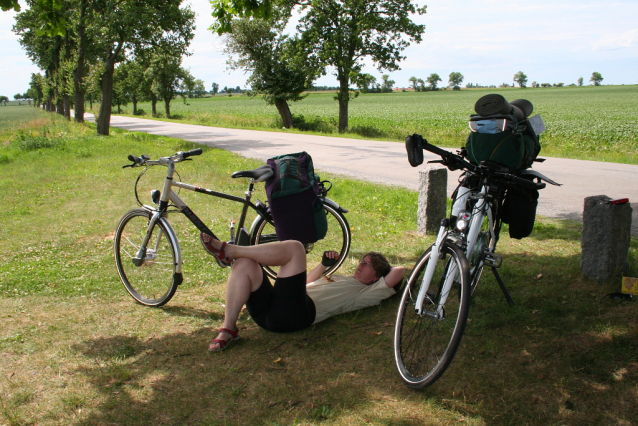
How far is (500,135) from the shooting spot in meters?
3.29

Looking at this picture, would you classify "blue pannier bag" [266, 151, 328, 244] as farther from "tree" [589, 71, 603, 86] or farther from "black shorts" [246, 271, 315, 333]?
"tree" [589, 71, 603, 86]

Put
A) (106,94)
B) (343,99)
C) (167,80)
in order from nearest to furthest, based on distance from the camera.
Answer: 1. (106,94)
2. (343,99)
3. (167,80)

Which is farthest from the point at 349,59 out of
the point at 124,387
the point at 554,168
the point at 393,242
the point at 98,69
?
the point at 124,387

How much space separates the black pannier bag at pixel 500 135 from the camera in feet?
10.5

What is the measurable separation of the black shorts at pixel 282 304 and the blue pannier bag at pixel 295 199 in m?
0.62

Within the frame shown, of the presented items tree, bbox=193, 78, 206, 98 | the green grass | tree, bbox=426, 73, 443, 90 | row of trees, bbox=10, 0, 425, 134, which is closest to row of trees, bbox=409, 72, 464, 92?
tree, bbox=426, 73, 443, 90

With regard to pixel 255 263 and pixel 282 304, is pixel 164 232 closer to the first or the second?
pixel 255 263

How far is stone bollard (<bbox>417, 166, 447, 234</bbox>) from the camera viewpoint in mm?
6238

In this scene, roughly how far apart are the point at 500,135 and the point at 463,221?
0.72m

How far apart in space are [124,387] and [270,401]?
39.0 inches

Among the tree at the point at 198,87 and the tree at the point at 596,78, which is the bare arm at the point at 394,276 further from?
the tree at the point at 596,78

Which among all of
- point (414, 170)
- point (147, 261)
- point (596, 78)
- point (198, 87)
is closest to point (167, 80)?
point (198, 87)

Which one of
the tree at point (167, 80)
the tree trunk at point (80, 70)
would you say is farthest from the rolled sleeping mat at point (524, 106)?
the tree at point (167, 80)

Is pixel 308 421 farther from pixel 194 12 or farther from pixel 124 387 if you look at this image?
pixel 194 12
